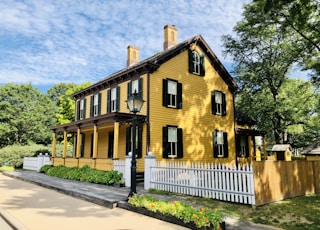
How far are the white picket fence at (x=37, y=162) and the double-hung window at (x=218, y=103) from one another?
14.0 metres

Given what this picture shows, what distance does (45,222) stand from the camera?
6020mm

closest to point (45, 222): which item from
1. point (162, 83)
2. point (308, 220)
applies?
point (308, 220)

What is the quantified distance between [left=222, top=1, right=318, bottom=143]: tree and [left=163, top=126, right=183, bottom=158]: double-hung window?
44.8 feet

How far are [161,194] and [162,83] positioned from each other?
7.71 meters

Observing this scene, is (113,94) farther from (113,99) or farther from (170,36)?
(170,36)

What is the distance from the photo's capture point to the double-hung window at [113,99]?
17.2 m

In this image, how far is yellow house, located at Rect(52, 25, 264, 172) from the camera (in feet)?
48.4

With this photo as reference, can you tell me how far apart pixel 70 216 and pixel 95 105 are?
13998 mm

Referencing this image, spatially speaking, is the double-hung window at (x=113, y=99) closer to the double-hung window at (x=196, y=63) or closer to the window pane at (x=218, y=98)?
the double-hung window at (x=196, y=63)

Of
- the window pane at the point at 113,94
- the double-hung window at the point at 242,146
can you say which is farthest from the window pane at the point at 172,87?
the double-hung window at the point at 242,146

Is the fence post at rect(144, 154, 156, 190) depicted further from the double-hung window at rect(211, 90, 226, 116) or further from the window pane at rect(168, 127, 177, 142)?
the double-hung window at rect(211, 90, 226, 116)

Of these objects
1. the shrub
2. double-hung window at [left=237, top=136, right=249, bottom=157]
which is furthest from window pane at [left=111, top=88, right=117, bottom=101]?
the shrub

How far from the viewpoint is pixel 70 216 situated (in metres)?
6.65

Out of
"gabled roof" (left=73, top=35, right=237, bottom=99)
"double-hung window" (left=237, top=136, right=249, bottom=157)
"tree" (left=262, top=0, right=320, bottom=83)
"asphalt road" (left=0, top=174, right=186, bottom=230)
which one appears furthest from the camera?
"double-hung window" (left=237, top=136, right=249, bottom=157)
